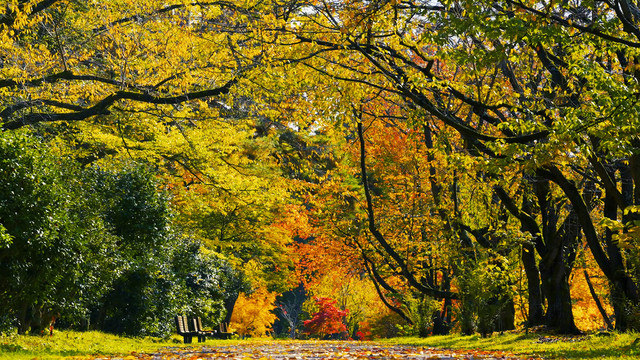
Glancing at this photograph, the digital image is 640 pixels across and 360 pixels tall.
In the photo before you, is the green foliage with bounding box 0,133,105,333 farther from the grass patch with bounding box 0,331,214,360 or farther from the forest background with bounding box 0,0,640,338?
the grass patch with bounding box 0,331,214,360

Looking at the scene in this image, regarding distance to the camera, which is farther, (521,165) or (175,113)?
(175,113)

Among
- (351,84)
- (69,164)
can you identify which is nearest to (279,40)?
(351,84)

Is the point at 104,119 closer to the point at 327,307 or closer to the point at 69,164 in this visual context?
the point at 69,164

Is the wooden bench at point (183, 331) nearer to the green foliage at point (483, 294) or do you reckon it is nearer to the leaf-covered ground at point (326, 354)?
the leaf-covered ground at point (326, 354)

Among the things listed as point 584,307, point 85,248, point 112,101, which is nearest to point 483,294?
point 85,248

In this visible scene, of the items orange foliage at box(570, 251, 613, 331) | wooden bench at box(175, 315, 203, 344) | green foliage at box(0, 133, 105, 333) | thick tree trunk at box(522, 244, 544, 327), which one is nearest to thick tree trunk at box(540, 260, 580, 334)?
thick tree trunk at box(522, 244, 544, 327)

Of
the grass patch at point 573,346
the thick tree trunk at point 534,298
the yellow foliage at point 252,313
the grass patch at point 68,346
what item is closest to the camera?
the grass patch at point 573,346

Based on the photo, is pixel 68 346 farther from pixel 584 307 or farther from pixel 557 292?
pixel 584 307

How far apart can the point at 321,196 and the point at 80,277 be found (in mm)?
12899

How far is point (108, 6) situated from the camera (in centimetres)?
1481

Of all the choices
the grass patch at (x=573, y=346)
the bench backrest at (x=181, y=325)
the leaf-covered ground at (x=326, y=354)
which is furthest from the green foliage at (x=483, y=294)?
the bench backrest at (x=181, y=325)

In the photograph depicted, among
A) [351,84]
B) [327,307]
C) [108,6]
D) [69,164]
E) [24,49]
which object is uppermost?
[108,6]

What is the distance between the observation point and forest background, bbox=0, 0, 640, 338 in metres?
9.48

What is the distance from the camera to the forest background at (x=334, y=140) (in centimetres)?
948
